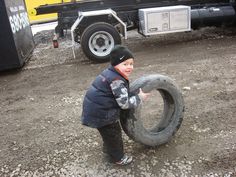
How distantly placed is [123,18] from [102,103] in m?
6.20

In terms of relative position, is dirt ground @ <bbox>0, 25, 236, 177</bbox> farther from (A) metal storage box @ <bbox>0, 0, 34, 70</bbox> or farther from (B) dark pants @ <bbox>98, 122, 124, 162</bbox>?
(A) metal storage box @ <bbox>0, 0, 34, 70</bbox>

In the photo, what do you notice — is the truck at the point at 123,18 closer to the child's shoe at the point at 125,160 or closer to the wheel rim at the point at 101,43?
the wheel rim at the point at 101,43

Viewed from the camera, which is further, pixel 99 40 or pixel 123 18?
pixel 123 18

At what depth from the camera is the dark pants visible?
136 inches

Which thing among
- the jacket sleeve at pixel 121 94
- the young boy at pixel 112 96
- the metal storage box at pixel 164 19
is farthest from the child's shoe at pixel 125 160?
the metal storage box at pixel 164 19

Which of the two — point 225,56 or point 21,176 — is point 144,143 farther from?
point 225,56

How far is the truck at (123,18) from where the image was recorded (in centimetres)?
816

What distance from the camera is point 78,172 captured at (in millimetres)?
3576

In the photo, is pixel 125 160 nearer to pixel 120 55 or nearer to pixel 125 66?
pixel 125 66

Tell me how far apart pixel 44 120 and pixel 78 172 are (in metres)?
1.63

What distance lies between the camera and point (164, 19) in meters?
8.70

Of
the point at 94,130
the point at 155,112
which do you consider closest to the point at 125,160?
the point at 94,130

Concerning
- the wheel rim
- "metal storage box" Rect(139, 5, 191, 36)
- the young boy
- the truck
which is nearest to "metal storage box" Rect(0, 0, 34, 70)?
the truck

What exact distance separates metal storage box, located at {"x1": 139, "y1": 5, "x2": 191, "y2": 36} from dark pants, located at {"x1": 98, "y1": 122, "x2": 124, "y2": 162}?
221 inches
